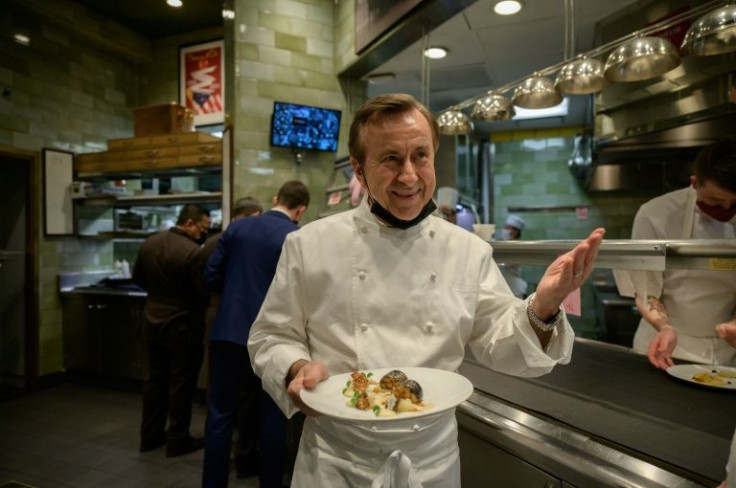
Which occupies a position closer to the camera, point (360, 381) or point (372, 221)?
point (360, 381)

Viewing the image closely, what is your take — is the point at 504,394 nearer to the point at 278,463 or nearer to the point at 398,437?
the point at 398,437

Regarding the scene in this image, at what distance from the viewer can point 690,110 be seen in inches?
121

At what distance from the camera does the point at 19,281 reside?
493 centimetres


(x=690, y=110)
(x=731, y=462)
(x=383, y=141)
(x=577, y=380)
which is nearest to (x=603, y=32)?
(x=690, y=110)

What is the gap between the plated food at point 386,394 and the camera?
41.1 inches

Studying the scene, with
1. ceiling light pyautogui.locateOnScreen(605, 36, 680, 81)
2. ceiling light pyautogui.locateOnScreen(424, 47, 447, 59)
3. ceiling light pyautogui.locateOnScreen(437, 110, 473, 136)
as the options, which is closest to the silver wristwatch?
ceiling light pyautogui.locateOnScreen(605, 36, 680, 81)

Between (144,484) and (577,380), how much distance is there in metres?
2.71

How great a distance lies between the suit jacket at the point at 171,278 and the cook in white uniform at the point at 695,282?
9.50 feet

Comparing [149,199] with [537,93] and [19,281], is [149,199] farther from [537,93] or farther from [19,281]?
[537,93]

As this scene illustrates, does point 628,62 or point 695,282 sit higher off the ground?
point 628,62

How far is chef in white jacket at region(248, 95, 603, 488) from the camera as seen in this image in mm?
1178

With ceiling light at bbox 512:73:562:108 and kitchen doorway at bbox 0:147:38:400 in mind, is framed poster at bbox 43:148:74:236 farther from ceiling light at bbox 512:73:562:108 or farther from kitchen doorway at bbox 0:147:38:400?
ceiling light at bbox 512:73:562:108

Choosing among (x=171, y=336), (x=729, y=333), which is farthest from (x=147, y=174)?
(x=729, y=333)

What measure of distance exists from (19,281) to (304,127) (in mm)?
3386
